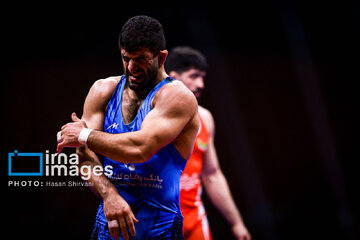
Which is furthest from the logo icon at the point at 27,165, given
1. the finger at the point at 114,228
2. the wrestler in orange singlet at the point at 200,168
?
the wrestler in orange singlet at the point at 200,168

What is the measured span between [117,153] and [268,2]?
372 centimetres

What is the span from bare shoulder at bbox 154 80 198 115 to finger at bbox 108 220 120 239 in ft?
1.87

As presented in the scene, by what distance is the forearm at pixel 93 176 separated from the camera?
207cm

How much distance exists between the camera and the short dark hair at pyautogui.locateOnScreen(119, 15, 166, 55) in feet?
6.61

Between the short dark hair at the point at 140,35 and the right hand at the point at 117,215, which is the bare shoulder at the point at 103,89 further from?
the right hand at the point at 117,215

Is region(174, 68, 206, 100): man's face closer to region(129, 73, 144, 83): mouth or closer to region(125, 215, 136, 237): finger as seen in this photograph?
region(129, 73, 144, 83): mouth

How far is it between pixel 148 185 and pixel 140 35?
70 centimetres

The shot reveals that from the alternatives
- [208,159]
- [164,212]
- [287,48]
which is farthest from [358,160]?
[164,212]

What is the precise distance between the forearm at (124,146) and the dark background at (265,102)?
7.62 ft

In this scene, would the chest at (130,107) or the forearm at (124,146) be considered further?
the chest at (130,107)

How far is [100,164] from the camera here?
7.02 feet

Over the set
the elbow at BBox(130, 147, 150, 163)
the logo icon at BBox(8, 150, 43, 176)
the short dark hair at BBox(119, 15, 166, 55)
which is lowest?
the elbow at BBox(130, 147, 150, 163)

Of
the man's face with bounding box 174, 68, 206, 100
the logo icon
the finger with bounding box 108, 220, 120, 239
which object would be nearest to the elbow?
the finger with bounding box 108, 220, 120, 239

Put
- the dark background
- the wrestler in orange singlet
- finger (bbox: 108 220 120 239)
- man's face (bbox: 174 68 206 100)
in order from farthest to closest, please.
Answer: the dark background, man's face (bbox: 174 68 206 100), the wrestler in orange singlet, finger (bbox: 108 220 120 239)
